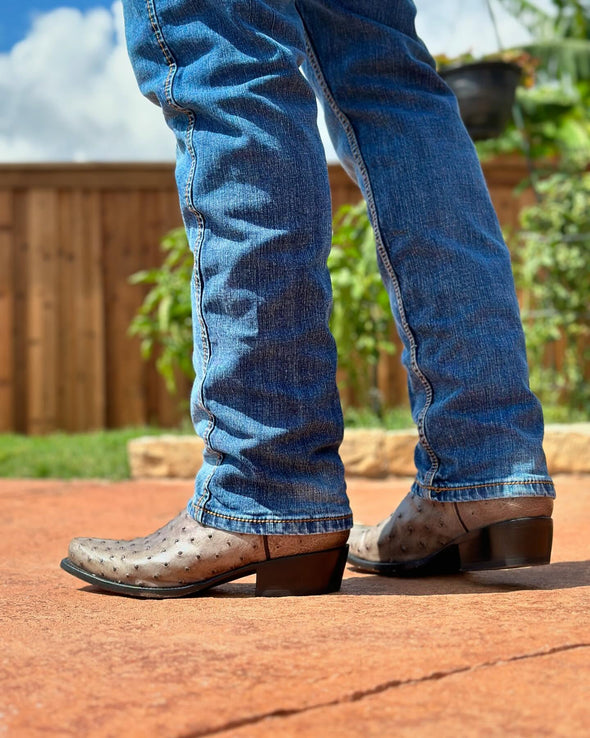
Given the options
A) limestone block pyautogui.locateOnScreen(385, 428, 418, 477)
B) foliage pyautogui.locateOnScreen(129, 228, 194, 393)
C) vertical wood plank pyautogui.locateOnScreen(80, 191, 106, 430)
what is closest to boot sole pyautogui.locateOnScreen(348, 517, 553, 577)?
limestone block pyautogui.locateOnScreen(385, 428, 418, 477)

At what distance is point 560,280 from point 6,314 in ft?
10.4

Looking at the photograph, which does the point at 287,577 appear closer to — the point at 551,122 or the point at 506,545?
the point at 506,545

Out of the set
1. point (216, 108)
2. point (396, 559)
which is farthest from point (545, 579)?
point (216, 108)

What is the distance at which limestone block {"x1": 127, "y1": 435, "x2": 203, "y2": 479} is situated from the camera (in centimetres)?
306

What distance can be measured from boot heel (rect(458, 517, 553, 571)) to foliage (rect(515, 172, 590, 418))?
281cm

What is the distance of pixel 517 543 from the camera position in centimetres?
97

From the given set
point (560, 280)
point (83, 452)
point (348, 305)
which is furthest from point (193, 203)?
point (560, 280)

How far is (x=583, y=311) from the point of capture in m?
3.80

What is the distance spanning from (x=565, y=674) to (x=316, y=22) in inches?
35.4

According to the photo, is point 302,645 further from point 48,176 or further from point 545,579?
point 48,176

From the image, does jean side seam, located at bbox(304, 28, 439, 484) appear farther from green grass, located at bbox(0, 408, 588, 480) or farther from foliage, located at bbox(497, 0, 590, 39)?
foliage, located at bbox(497, 0, 590, 39)

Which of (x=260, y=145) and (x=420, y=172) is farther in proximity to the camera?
(x=420, y=172)

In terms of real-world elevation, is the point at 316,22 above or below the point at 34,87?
below

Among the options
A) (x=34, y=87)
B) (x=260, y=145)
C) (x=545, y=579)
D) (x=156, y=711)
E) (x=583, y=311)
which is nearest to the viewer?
(x=156, y=711)
